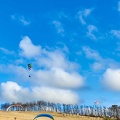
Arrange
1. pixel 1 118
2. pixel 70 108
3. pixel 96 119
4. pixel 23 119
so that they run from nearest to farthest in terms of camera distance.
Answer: pixel 1 118 → pixel 23 119 → pixel 96 119 → pixel 70 108

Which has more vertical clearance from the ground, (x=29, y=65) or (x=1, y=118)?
(x=29, y=65)

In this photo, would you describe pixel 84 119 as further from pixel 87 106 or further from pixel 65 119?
pixel 87 106

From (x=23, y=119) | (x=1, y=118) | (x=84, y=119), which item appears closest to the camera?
(x=1, y=118)

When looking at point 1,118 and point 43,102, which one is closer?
point 1,118

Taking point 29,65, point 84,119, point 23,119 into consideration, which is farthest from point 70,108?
point 29,65

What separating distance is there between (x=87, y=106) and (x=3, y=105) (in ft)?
139

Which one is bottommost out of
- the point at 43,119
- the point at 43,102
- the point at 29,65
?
the point at 43,119

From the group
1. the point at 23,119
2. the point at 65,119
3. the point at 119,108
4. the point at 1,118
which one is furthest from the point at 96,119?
the point at 119,108

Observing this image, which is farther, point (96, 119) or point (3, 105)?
point (3, 105)

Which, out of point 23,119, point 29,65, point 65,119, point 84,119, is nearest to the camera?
point 29,65

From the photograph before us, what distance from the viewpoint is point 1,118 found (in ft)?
189

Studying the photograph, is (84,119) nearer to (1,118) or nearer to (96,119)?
(96,119)

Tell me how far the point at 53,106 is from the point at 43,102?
1041 cm

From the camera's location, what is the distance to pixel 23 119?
63.9 meters
